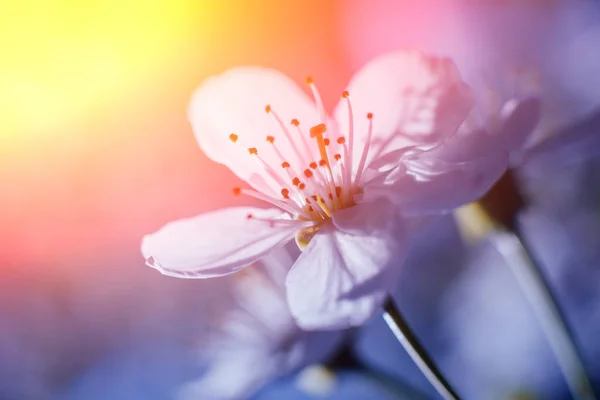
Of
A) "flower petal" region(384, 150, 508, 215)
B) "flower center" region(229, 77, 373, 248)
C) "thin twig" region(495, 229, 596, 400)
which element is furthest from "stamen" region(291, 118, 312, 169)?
"thin twig" region(495, 229, 596, 400)

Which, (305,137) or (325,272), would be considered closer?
(325,272)

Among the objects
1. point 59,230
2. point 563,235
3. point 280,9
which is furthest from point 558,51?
point 59,230

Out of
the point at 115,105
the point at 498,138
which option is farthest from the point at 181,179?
the point at 498,138

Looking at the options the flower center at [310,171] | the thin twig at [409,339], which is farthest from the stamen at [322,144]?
the thin twig at [409,339]

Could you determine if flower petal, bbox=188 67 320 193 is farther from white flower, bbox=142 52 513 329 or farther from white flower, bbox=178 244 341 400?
white flower, bbox=178 244 341 400

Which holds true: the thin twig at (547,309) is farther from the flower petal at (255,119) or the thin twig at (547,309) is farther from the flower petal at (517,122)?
the flower petal at (255,119)

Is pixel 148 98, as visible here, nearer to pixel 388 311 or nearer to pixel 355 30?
pixel 355 30
